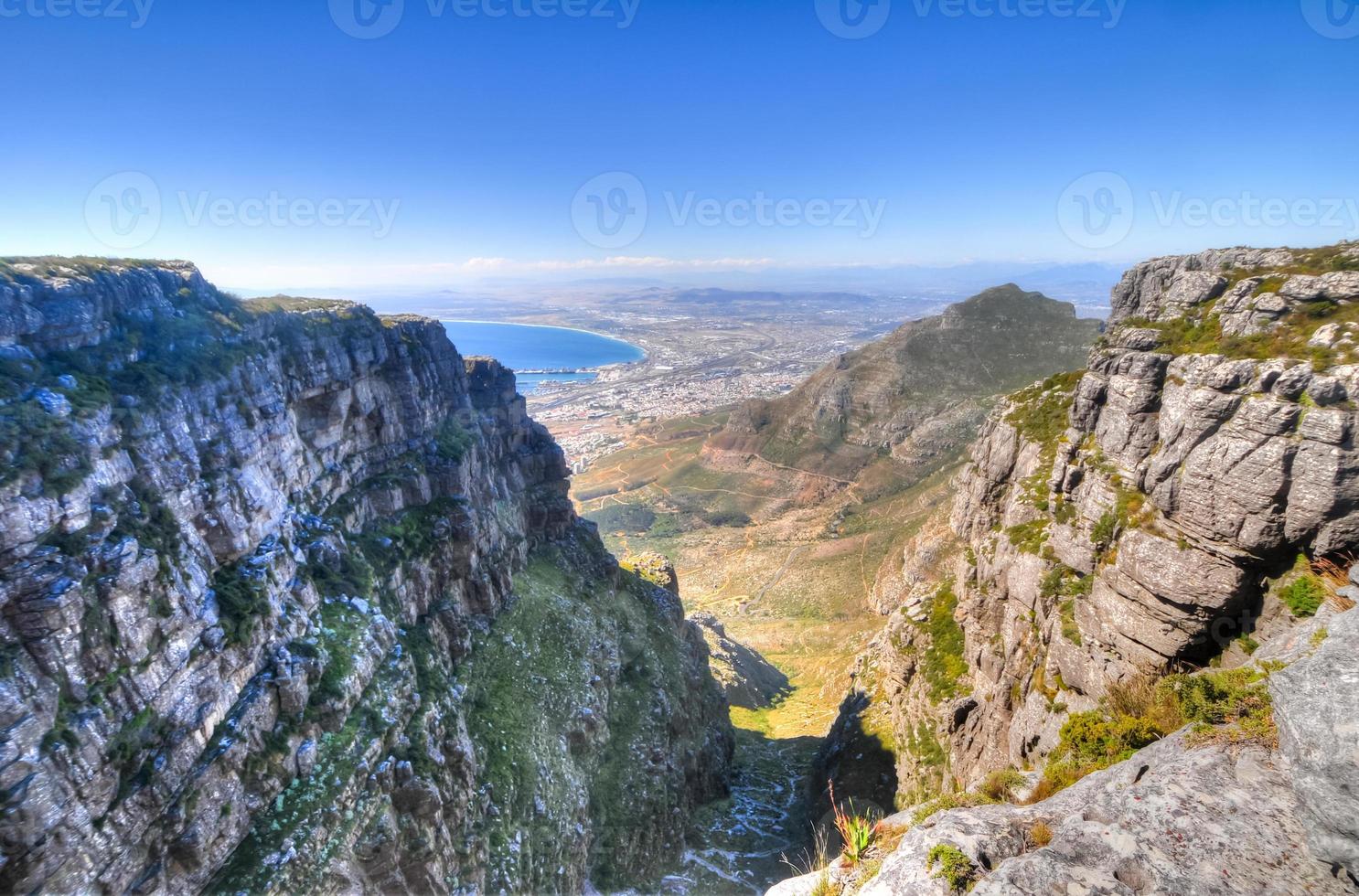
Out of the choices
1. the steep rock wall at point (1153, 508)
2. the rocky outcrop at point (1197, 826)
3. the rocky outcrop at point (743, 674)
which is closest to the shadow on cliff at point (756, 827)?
the steep rock wall at point (1153, 508)

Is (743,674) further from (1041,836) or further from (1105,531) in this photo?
(1041,836)

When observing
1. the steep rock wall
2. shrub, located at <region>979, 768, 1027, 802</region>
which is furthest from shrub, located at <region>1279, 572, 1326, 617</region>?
shrub, located at <region>979, 768, 1027, 802</region>

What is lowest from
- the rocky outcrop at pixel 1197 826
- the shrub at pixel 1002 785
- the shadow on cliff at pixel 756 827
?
the shadow on cliff at pixel 756 827

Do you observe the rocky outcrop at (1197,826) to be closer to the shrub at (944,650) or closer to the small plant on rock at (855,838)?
the small plant on rock at (855,838)

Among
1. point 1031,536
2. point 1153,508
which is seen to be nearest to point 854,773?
point 1031,536

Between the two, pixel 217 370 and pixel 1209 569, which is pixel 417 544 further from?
pixel 1209 569

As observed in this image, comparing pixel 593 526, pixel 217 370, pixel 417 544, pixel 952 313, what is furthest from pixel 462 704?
pixel 952 313

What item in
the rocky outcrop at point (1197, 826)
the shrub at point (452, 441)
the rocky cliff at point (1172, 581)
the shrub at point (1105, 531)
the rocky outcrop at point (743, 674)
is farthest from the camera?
the rocky outcrop at point (743, 674)
